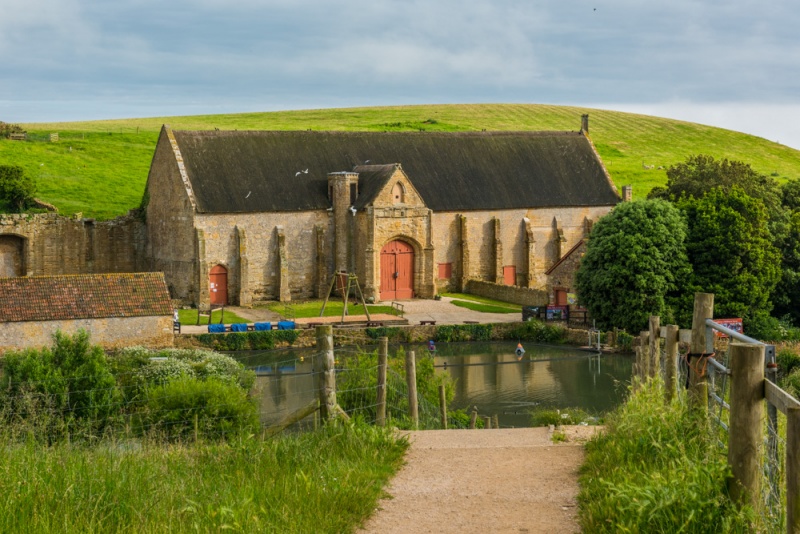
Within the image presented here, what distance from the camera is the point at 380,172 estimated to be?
51.3 meters

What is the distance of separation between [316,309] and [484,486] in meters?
37.5

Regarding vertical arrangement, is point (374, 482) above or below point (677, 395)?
below

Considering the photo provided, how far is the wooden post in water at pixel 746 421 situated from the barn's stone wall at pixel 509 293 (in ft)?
136

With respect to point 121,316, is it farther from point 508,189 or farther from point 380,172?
point 508,189

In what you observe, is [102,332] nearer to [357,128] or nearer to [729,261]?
[729,261]

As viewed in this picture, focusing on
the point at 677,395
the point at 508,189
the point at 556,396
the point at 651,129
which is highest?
the point at 651,129

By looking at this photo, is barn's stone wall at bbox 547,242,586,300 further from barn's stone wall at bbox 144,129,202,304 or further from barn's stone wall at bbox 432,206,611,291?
barn's stone wall at bbox 144,129,202,304

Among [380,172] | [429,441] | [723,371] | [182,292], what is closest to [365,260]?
[380,172]

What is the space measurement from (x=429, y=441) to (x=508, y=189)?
43.3 m

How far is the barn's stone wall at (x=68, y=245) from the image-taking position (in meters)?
52.0

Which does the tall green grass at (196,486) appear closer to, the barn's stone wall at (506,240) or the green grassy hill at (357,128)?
the barn's stone wall at (506,240)

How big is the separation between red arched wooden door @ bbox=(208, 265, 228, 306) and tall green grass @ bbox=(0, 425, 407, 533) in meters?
37.4

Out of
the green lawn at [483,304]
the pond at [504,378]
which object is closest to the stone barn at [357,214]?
the green lawn at [483,304]

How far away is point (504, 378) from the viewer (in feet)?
123
